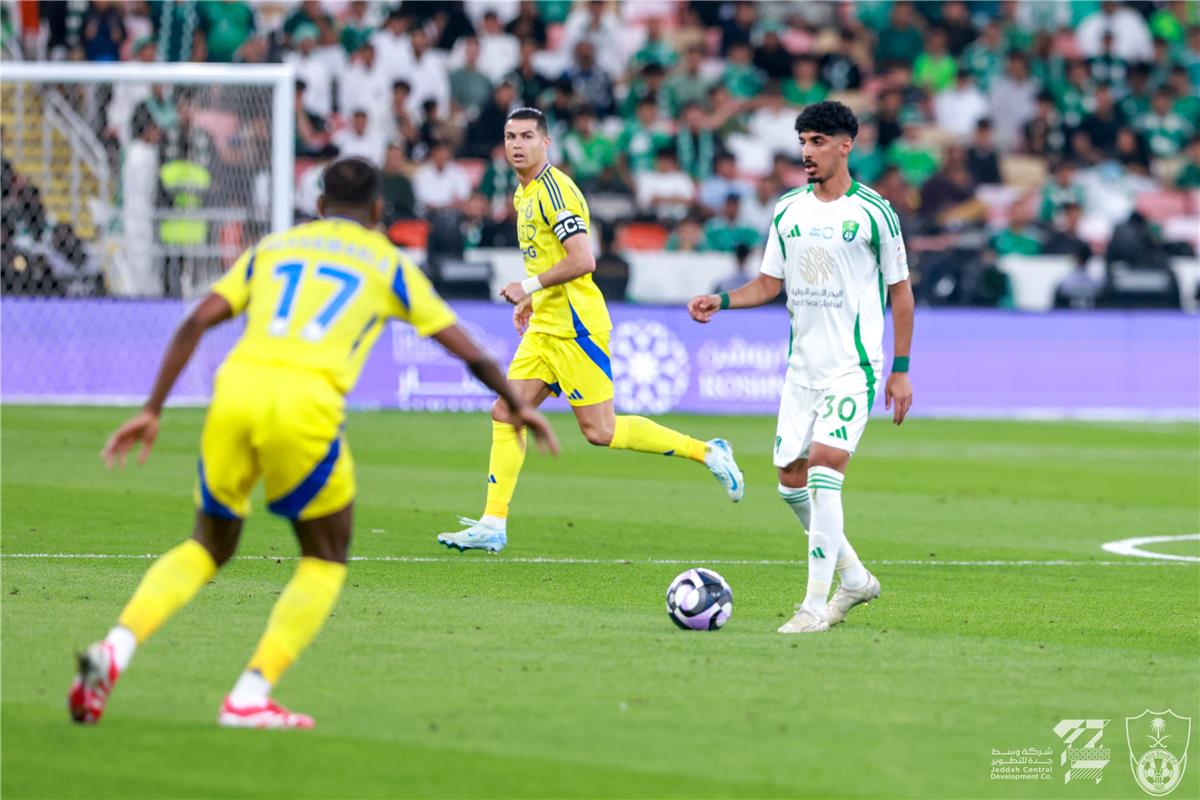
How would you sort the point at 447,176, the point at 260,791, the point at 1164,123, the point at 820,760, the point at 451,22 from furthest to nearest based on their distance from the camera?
the point at 1164,123
the point at 451,22
the point at 447,176
the point at 820,760
the point at 260,791

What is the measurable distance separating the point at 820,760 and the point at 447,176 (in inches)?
751

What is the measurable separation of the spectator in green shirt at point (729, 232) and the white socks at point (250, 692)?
59.0 ft

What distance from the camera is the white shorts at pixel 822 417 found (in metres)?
8.31

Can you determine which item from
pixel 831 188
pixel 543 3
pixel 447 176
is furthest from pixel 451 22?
pixel 831 188

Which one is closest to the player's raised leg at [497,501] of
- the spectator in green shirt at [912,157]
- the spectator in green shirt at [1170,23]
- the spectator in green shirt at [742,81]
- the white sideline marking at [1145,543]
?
the white sideline marking at [1145,543]

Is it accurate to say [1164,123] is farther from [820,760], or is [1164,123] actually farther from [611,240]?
[820,760]

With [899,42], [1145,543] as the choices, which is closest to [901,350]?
[1145,543]

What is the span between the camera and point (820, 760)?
18.6 feet

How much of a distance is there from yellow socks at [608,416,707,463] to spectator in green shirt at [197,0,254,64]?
15.2m

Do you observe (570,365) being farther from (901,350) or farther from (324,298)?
(324,298)

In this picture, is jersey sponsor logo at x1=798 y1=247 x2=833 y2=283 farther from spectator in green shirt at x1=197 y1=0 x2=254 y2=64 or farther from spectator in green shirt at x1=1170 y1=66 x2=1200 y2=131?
spectator in green shirt at x1=1170 y1=66 x2=1200 y2=131

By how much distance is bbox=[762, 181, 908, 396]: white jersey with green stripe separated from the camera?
8406 mm

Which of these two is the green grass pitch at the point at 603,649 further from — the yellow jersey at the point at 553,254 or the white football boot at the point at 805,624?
the yellow jersey at the point at 553,254

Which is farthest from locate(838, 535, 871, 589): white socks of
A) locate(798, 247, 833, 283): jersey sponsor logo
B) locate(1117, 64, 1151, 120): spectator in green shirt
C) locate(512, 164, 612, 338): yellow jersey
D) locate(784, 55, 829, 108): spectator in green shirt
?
locate(1117, 64, 1151, 120): spectator in green shirt
